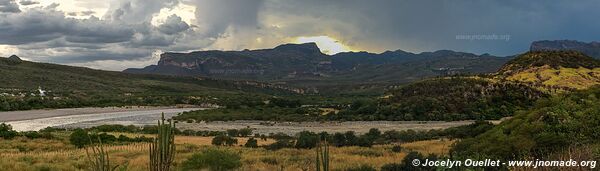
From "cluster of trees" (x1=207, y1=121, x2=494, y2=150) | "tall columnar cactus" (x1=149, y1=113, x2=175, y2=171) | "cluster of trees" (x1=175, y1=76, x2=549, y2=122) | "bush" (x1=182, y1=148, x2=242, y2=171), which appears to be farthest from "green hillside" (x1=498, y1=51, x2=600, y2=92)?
"tall columnar cactus" (x1=149, y1=113, x2=175, y2=171)

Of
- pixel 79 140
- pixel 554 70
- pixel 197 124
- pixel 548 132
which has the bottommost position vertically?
pixel 197 124

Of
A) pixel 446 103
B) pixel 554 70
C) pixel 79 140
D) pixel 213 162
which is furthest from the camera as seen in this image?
pixel 446 103

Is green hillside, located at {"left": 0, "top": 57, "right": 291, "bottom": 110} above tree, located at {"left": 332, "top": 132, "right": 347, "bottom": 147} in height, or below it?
above

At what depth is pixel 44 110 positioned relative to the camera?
90.8 meters

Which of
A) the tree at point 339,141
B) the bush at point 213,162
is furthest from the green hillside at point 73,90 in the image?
the bush at point 213,162

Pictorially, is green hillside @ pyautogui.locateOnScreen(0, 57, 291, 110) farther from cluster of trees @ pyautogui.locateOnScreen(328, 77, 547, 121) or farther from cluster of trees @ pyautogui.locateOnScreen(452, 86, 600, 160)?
cluster of trees @ pyautogui.locateOnScreen(452, 86, 600, 160)

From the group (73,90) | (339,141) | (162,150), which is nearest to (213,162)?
(162,150)

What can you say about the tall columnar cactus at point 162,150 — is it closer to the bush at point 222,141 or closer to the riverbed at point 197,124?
the bush at point 222,141

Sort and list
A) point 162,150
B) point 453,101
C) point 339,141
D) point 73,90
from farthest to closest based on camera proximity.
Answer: point 73,90 → point 453,101 → point 339,141 → point 162,150

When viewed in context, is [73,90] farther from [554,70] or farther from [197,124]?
[554,70]

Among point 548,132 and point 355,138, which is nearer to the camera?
point 548,132

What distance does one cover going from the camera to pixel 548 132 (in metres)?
A: 17.2

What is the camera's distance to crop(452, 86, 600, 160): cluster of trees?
52.2ft

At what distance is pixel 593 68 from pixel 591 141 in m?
65.5
